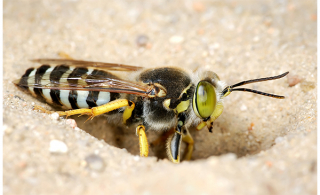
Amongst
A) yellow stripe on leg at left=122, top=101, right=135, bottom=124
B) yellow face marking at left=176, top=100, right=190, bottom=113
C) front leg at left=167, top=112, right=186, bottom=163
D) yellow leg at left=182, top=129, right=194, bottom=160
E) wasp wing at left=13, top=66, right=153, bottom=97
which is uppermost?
wasp wing at left=13, top=66, right=153, bottom=97

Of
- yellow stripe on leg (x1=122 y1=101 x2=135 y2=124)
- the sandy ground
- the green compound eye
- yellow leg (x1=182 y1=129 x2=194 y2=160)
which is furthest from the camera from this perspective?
yellow leg (x1=182 y1=129 x2=194 y2=160)

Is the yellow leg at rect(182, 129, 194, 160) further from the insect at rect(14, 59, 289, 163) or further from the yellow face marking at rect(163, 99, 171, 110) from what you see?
the yellow face marking at rect(163, 99, 171, 110)

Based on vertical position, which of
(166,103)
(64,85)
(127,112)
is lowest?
(127,112)

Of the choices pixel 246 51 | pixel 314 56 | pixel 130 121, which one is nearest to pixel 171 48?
pixel 246 51

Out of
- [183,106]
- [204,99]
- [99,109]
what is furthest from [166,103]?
[99,109]

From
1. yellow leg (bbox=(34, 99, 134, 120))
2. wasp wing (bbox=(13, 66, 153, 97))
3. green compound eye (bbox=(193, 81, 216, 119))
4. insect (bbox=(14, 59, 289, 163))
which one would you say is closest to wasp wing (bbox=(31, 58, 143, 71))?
insect (bbox=(14, 59, 289, 163))

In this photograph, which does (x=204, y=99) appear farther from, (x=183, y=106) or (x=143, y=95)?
(x=143, y=95)

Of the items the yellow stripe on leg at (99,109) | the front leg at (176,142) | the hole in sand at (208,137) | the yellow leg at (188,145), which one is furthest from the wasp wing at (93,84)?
the yellow leg at (188,145)

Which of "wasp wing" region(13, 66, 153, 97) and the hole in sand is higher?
"wasp wing" region(13, 66, 153, 97)
